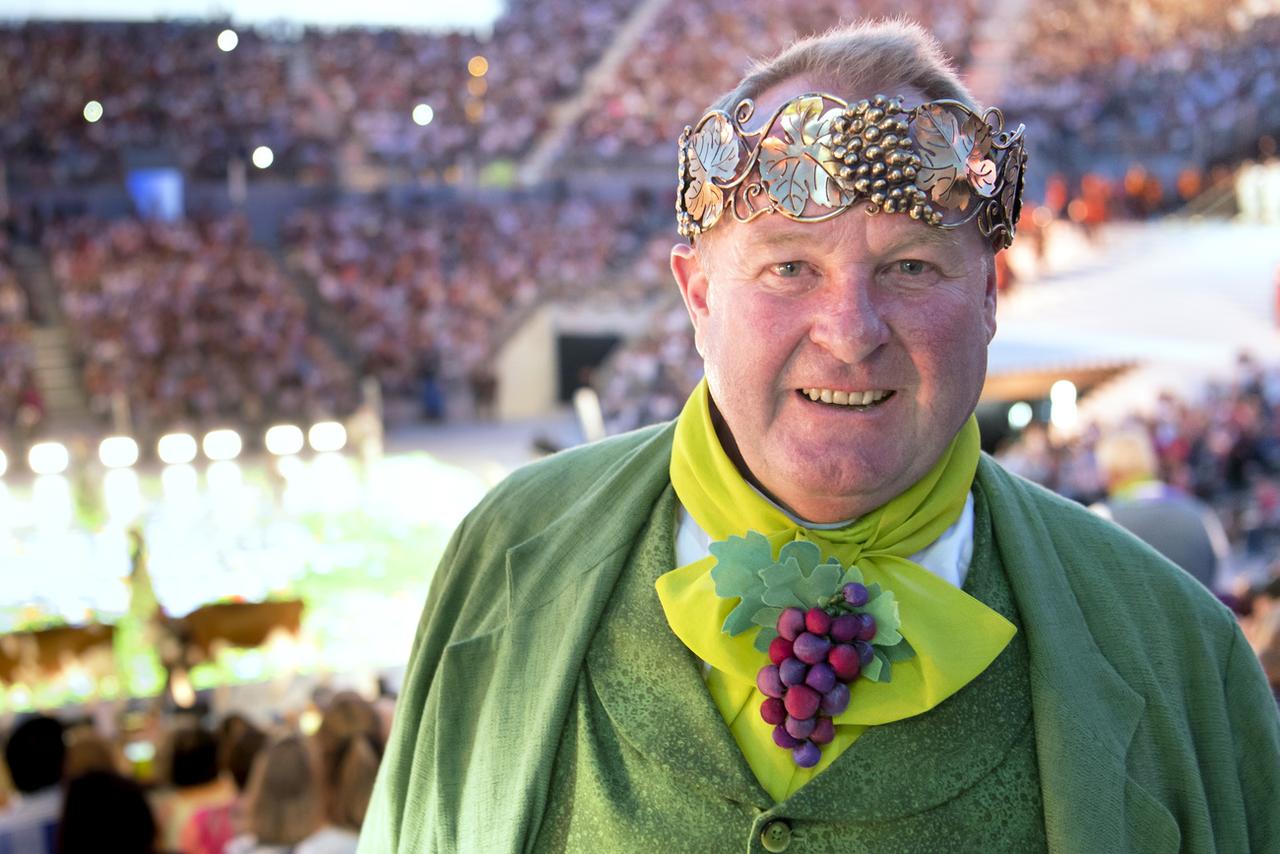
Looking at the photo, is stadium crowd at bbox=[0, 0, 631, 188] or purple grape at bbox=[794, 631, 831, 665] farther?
stadium crowd at bbox=[0, 0, 631, 188]

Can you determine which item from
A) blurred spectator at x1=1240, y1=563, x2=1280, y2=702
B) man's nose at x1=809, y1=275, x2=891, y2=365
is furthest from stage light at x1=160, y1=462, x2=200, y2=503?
man's nose at x1=809, y1=275, x2=891, y2=365

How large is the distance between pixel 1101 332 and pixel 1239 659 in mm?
13252

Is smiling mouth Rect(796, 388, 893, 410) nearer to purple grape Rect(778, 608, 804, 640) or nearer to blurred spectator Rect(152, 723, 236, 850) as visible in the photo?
purple grape Rect(778, 608, 804, 640)

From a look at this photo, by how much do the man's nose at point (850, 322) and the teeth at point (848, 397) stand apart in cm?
5

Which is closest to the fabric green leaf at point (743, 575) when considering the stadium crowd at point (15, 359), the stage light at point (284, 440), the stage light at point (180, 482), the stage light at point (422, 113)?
the stage light at point (422, 113)

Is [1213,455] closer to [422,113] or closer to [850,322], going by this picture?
A: [422,113]

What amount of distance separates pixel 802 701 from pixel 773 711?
0.04m

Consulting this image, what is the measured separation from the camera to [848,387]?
1.36 m

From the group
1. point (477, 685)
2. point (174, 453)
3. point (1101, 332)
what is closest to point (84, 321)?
point (174, 453)

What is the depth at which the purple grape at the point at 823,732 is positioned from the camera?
1377 millimetres

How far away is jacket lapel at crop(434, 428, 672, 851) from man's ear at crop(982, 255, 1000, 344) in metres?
0.43

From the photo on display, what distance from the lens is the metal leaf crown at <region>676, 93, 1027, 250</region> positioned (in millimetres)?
1356

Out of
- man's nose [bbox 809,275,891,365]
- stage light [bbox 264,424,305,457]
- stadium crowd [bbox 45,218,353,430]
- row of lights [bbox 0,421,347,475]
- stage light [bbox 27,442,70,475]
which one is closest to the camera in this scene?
man's nose [bbox 809,275,891,365]

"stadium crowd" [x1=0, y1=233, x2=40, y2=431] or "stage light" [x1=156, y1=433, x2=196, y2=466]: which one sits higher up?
"stadium crowd" [x1=0, y1=233, x2=40, y2=431]
